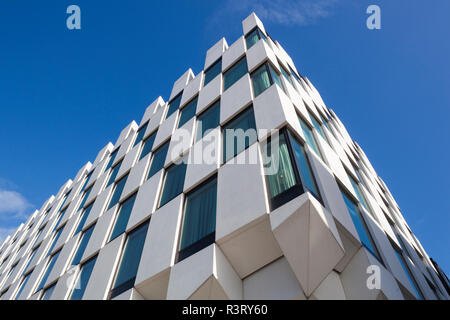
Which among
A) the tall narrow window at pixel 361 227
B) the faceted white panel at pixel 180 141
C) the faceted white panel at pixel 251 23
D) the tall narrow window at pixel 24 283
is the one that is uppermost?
the faceted white panel at pixel 251 23

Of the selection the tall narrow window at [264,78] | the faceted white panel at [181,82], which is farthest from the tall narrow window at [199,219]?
the faceted white panel at [181,82]

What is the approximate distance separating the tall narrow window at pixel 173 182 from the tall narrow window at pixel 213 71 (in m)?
5.90

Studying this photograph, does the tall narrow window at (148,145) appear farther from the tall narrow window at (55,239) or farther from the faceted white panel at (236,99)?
the tall narrow window at (55,239)

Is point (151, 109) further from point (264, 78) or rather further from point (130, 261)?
point (130, 261)

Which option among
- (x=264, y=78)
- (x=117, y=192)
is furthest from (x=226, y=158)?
(x=117, y=192)

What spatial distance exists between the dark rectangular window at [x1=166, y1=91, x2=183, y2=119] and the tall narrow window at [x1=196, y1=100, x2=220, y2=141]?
412 cm

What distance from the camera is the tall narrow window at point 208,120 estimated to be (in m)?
11.3

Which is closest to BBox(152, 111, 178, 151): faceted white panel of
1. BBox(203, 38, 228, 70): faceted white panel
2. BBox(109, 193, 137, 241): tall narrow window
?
BBox(109, 193, 137, 241): tall narrow window

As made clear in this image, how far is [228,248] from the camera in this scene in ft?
22.6

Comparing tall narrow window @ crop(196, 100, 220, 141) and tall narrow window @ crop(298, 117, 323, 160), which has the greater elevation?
tall narrow window @ crop(196, 100, 220, 141)

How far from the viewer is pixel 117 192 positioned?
1466cm

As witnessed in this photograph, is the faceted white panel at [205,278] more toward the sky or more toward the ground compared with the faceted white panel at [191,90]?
more toward the ground

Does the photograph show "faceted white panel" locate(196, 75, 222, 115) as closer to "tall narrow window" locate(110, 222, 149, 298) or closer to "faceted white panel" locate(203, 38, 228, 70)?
"faceted white panel" locate(203, 38, 228, 70)

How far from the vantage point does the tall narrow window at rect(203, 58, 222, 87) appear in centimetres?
1522
